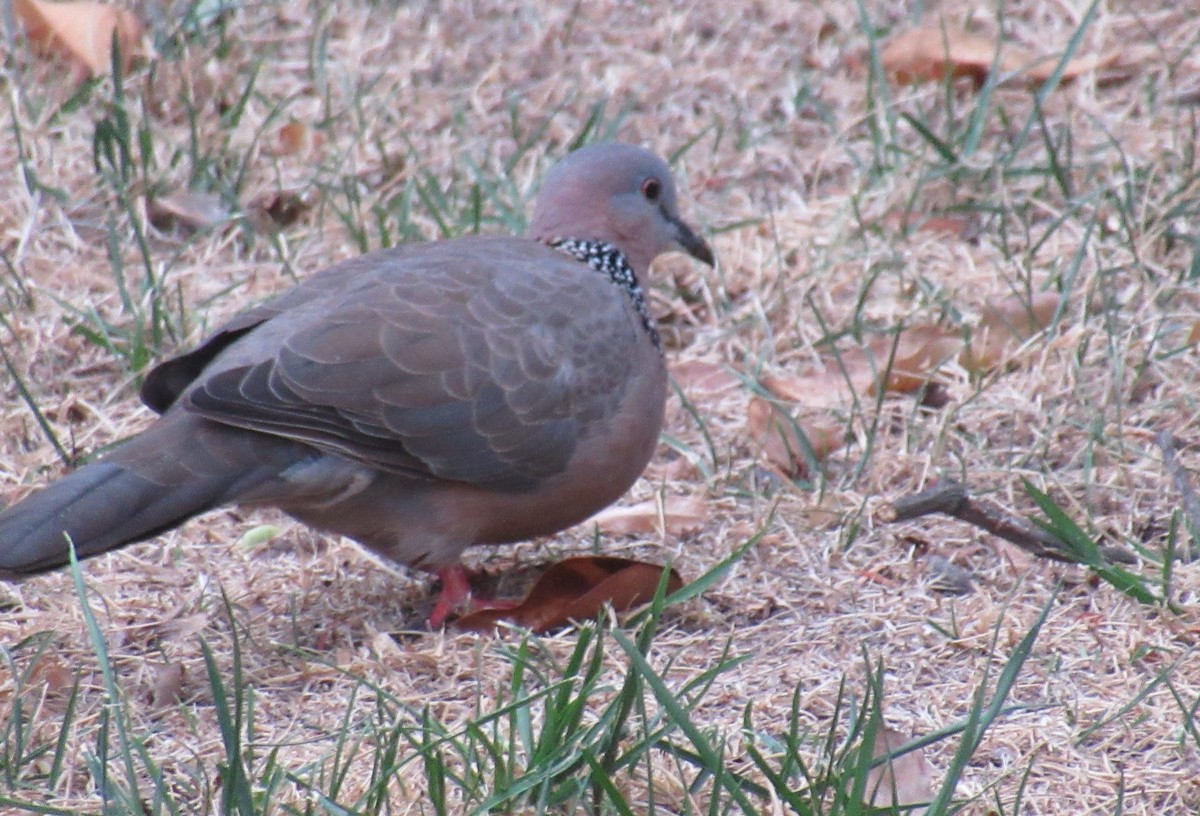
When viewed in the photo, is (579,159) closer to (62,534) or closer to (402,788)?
(62,534)

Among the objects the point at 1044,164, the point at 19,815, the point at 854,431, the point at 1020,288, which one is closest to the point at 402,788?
the point at 19,815

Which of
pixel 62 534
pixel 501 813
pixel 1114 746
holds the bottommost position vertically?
pixel 1114 746

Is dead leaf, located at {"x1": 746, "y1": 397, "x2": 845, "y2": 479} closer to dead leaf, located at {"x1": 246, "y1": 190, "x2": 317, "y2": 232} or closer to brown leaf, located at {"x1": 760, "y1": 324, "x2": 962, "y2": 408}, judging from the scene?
brown leaf, located at {"x1": 760, "y1": 324, "x2": 962, "y2": 408}

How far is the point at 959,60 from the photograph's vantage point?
5.73m

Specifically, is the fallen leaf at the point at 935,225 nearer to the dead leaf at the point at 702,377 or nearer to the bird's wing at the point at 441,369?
the dead leaf at the point at 702,377

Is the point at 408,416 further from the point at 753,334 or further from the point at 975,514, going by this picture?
the point at 753,334

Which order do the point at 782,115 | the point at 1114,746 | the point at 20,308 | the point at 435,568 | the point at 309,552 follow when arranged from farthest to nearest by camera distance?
the point at 782,115 < the point at 20,308 < the point at 309,552 < the point at 435,568 < the point at 1114,746

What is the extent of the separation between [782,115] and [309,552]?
8.60 feet

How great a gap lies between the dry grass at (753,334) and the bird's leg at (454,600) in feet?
0.36

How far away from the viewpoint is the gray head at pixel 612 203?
13.9 feet

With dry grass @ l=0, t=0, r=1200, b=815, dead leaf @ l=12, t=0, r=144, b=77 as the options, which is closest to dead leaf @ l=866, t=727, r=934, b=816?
dry grass @ l=0, t=0, r=1200, b=815

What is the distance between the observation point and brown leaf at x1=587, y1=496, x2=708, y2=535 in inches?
158

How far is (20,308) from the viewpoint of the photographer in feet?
15.5

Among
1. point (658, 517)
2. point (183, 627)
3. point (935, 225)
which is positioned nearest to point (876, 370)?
point (658, 517)
